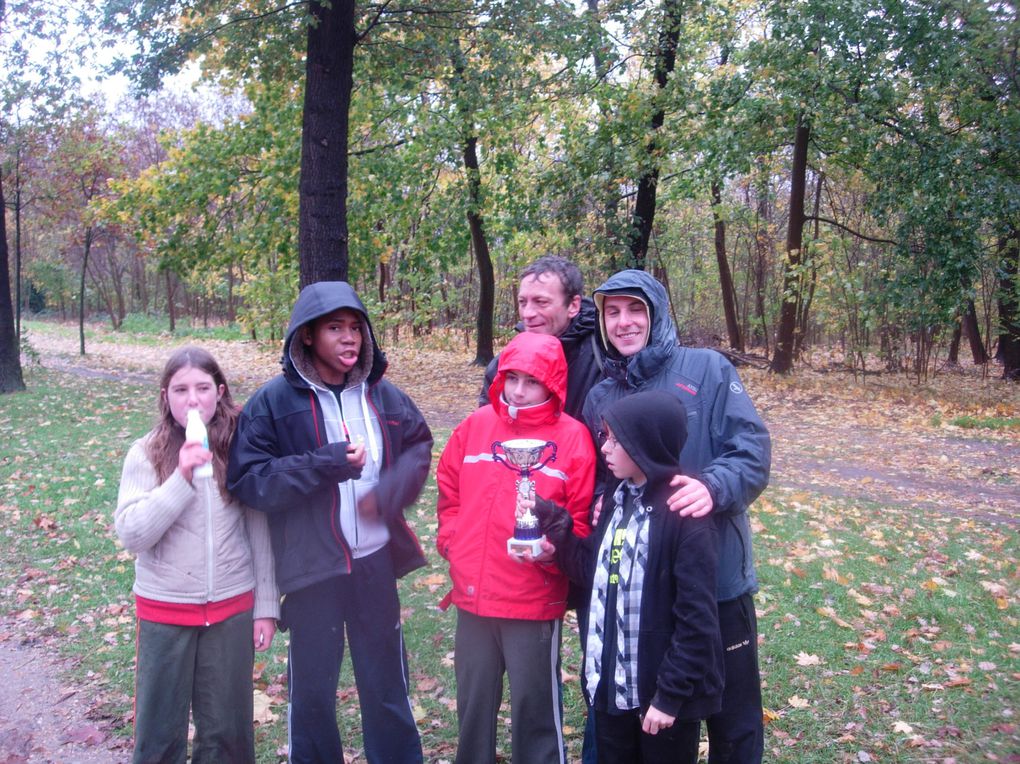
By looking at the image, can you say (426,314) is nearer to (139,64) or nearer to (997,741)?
(139,64)

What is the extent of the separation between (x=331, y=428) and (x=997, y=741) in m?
3.43

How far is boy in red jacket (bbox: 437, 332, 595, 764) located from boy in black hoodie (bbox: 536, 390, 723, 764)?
0.85ft

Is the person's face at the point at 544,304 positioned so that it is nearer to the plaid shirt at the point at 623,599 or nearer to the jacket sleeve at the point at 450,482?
the jacket sleeve at the point at 450,482

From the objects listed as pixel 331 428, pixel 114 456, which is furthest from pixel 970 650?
pixel 114 456

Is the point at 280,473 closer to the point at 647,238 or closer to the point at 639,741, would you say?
the point at 639,741

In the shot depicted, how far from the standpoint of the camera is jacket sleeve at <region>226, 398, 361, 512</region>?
3012mm

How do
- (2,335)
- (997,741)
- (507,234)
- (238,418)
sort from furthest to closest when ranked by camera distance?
(507,234) < (2,335) < (997,741) < (238,418)

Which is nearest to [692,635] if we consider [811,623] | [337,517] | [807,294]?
[337,517]

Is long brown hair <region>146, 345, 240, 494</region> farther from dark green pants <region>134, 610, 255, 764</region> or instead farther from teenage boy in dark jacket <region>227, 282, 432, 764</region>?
dark green pants <region>134, 610, 255, 764</region>

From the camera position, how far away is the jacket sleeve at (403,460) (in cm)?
331

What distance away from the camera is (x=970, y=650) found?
4.99m

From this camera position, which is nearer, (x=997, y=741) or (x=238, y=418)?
(x=238, y=418)

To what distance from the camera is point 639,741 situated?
2838 millimetres

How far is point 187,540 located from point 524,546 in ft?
4.09
